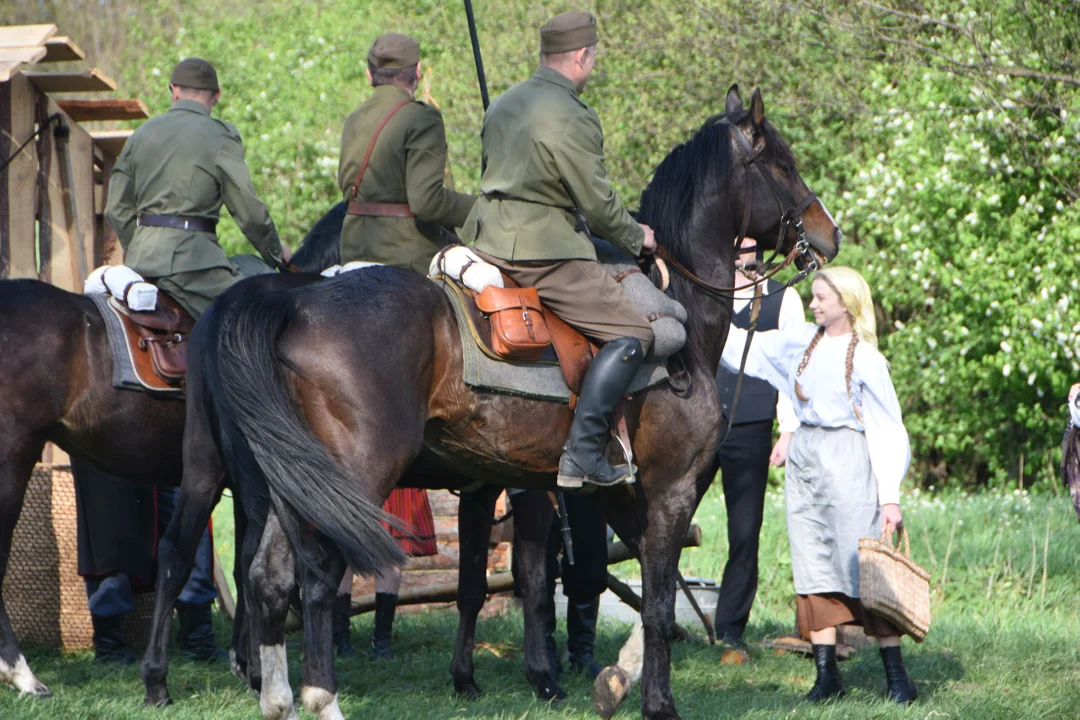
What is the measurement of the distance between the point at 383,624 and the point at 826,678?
247cm

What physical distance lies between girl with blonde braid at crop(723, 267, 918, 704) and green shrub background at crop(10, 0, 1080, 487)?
6398mm

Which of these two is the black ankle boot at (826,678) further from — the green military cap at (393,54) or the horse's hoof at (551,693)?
the green military cap at (393,54)

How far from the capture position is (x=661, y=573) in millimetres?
5715

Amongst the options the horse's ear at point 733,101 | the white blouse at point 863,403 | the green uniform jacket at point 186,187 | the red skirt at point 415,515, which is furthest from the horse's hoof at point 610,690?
the green uniform jacket at point 186,187

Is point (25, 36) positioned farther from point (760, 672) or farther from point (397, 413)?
point (760, 672)

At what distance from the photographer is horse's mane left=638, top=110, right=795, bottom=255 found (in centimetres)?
602

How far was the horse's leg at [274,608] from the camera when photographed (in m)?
4.95

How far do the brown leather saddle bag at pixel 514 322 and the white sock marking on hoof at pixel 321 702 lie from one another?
1.43 m

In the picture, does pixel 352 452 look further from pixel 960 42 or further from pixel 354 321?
pixel 960 42

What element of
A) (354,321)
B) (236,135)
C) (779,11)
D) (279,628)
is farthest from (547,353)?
(779,11)

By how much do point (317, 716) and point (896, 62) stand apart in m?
11.5

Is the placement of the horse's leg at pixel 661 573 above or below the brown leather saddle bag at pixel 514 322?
below

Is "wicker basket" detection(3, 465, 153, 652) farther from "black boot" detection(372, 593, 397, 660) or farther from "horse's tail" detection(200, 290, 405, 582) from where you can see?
"horse's tail" detection(200, 290, 405, 582)

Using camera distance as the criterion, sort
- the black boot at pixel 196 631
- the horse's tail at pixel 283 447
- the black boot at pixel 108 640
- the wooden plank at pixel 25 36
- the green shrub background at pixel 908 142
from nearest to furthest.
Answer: the horse's tail at pixel 283 447, the black boot at pixel 108 640, the black boot at pixel 196 631, the wooden plank at pixel 25 36, the green shrub background at pixel 908 142
